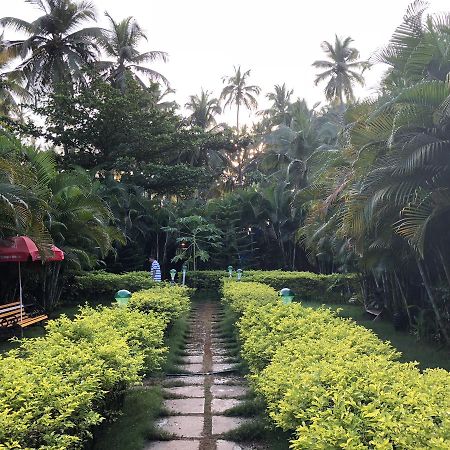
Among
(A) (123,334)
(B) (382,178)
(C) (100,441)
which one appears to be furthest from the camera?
(B) (382,178)

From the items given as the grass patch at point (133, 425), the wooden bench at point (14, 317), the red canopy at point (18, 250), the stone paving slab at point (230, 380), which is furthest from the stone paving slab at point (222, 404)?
the red canopy at point (18, 250)

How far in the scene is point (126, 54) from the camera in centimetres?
2650

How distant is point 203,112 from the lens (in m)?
38.7

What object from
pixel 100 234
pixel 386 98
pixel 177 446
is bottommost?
pixel 177 446

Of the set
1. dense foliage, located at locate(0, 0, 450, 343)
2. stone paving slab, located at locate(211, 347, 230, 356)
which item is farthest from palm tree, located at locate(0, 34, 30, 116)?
stone paving slab, located at locate(211, 347, 230, 356)

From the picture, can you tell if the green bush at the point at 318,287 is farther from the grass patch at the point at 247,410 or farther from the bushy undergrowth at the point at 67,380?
the grass patch at the point at 247,410

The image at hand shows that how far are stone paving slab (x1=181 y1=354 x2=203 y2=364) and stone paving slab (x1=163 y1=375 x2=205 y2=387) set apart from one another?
866 millimetres

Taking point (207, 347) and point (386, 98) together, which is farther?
point (207, 347)

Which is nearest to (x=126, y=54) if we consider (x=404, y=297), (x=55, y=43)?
(x=55, y=43)

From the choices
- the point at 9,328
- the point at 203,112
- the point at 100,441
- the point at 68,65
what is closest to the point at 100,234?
Answer: the point at 9,328

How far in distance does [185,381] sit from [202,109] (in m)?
33.8

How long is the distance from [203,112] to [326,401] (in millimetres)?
36923

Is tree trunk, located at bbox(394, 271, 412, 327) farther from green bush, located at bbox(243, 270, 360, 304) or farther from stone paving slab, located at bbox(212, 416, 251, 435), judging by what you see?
stone paving slab, located at bbox(212, 416, 251, 435)

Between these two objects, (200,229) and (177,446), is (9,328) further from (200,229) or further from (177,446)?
(200,229)
